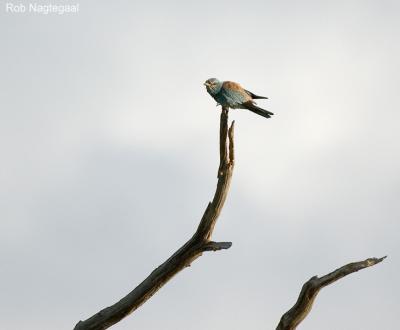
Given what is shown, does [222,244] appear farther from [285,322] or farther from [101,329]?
[101,329]

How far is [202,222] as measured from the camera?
12961 millimetres

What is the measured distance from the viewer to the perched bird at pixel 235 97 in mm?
14891

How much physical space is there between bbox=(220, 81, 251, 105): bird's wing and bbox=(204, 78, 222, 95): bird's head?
0.18 metres

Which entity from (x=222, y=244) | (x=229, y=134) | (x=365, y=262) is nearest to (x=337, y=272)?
(x=365, y=262)

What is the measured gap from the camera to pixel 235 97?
15.0 m

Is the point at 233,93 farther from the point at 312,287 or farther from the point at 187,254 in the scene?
the point at 312,287

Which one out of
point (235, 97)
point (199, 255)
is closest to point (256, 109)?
point (235, 97)

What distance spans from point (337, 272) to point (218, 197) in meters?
1.97

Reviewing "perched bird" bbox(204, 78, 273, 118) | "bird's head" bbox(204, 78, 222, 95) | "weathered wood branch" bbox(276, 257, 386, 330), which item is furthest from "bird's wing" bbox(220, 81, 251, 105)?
"weathered wood branch" bbox(276, 257, 386, 330)

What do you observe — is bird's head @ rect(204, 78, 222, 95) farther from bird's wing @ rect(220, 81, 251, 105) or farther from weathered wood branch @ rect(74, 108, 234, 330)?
weathered wood branch @ rect(74, 108, 234, 330)

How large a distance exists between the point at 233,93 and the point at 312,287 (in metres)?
4.05

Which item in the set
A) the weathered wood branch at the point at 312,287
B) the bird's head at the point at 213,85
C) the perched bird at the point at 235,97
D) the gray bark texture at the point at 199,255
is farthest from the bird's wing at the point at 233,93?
the weathered wood branch at the point at 312,287

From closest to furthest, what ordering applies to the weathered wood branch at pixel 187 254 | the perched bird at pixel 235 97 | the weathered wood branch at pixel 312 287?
the weathered wood branch at pixel 312 287 < the weathered wood branch at pixel 187 254 < the perched bird at pixel 235 97

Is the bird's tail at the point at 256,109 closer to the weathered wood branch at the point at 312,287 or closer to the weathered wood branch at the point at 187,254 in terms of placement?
the weathered wood branch at the point at 187,254
